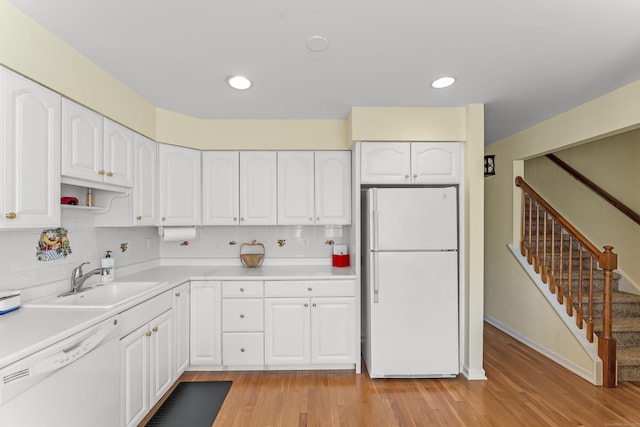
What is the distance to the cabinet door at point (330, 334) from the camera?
2801mm

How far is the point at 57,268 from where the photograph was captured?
2.14 meters

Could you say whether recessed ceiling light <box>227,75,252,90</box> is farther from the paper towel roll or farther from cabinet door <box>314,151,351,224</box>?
the paper towel roll

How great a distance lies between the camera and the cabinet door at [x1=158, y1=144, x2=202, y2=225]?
9.48 feet

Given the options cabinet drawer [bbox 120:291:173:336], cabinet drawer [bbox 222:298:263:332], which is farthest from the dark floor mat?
cabinet drawer [bbox 120:291:173:336]

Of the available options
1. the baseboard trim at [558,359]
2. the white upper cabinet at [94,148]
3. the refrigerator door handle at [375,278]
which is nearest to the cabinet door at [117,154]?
the white upper cabinet at [94,148]

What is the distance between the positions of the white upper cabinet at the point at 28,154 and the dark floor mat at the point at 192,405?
151 centimetres

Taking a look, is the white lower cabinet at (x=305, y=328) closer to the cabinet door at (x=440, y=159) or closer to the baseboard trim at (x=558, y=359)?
the cabinet door at (x=440, y=159)

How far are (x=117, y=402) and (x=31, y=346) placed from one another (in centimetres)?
78

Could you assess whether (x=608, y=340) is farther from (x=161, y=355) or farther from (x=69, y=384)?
(x=69, y=384)

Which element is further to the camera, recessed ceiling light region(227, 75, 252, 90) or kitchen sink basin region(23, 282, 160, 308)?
recessed ceiling light region(227, 75, 252, 90)

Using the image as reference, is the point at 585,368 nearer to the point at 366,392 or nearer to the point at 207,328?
the point at 366,392

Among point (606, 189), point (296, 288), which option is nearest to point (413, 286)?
point (296, 288)

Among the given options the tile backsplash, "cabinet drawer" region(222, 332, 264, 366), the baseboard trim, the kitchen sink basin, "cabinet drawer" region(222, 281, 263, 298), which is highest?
the tile backsplash

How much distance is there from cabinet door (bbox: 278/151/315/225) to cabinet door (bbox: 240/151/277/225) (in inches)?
3.2
